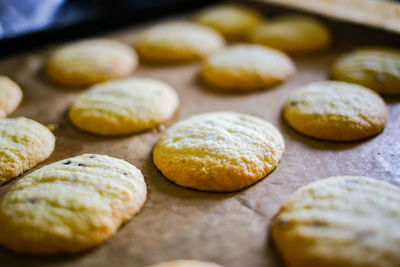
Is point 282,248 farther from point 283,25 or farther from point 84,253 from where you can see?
point 283,25

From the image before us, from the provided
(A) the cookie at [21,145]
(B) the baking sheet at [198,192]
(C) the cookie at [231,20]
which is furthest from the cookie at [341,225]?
(C) the cookie at [231,20]

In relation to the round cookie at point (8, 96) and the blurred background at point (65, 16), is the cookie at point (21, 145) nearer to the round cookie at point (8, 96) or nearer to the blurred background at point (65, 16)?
the round cookie at point (8, 96)

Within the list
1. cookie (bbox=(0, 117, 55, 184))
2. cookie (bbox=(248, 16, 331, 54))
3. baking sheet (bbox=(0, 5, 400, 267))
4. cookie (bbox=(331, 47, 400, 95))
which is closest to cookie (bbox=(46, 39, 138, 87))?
baking sheet (bbox=(0, 5, 400, 267))

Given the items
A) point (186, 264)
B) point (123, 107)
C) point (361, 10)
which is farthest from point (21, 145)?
point (361, 10)

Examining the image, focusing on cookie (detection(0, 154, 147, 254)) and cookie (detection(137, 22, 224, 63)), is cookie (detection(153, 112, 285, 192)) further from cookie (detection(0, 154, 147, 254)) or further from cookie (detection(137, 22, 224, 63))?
cookie (detection(137, 22, 224, 63))

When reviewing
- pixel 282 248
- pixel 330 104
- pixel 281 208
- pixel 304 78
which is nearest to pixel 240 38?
pixel 304 78
